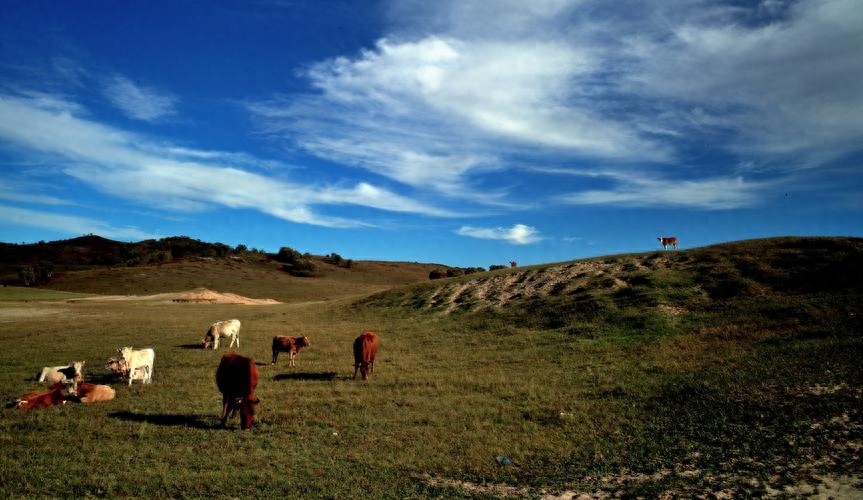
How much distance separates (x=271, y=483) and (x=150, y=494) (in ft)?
7.42

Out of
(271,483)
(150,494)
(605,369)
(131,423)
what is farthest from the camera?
(605,369)

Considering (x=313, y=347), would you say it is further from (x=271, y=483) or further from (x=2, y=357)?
(x=271, y=483)

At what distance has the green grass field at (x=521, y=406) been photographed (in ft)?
34.2

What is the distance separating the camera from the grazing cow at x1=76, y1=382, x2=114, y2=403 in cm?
1625

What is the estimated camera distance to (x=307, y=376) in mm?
21125

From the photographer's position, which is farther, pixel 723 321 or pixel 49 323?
pixel 49 323

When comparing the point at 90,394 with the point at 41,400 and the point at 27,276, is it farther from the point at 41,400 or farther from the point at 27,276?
the point at 27,276

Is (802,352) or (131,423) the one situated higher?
(802,352)

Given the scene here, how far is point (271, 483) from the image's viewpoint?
10227 mm

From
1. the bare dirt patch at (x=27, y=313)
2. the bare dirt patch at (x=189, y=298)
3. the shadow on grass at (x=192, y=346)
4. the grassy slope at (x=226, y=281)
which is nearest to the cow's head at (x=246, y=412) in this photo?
the shadow on grass at (x=192, y=346)

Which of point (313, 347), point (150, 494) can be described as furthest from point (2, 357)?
point (150, 494)

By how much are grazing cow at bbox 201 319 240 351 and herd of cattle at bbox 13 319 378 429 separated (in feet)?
18.3

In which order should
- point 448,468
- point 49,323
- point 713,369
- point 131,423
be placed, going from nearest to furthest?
point 448,468 → point 131,423 → point 713,369 → point 49,323

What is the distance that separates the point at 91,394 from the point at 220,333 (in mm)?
12936
